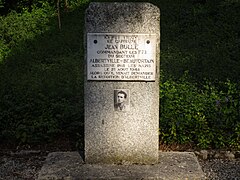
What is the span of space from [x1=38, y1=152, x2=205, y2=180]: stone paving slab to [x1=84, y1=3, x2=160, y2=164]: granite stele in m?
0.11

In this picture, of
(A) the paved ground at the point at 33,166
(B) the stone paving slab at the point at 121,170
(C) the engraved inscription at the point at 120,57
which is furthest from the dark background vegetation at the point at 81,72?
(C) the engraved inscription at the point at 120,57

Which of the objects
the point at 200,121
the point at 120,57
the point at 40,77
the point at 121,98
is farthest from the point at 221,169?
the point at 40,77

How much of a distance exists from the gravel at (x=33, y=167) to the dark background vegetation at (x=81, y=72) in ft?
0.94

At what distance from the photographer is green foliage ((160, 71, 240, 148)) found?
5246 mm

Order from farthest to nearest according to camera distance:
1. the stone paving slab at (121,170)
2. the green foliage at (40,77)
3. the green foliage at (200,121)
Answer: the green foliage at (40,77) → the green foliage at (200,121) → the stone paving slab at (121,170)

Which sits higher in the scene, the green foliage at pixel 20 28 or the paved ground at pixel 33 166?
the green foliage at pixel 20 28

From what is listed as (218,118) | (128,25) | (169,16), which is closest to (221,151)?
(218,118)

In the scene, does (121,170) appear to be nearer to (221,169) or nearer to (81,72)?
(221,169)

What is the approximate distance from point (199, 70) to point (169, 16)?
17.8ft

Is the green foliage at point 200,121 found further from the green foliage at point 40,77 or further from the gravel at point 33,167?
the green foliage at point 40,77

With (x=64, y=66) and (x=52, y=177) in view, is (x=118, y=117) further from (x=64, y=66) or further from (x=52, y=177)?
(x=64, y=66)

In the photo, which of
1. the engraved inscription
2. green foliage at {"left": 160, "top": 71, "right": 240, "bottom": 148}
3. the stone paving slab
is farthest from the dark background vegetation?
the engraved inscription

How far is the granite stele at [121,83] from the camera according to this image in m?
4.01

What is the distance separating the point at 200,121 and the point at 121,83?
61.9 inches
